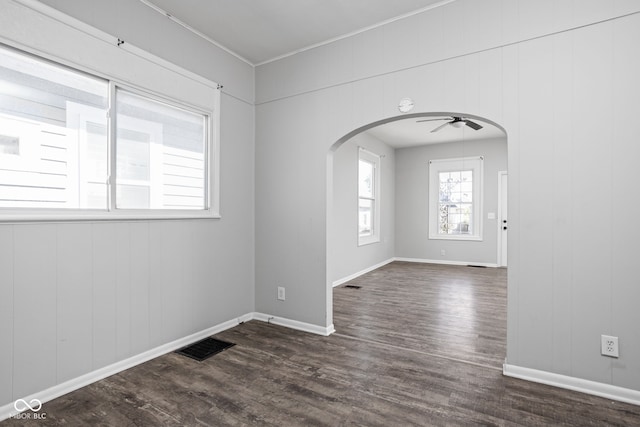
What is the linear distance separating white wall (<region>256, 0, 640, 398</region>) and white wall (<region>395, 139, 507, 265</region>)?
522 cm

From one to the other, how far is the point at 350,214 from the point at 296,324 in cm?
293

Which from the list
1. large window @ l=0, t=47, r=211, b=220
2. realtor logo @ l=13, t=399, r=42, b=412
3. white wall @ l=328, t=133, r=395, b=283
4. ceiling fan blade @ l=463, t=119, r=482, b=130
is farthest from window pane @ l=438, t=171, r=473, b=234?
realtor logo @ l=13, t=399, r=42, b=412

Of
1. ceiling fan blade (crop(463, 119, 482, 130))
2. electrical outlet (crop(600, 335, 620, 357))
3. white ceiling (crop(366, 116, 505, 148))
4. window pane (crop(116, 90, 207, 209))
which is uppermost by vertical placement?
white ceiling (crop(366, 116, 505, 148))

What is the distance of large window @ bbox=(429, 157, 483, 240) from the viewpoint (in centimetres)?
733

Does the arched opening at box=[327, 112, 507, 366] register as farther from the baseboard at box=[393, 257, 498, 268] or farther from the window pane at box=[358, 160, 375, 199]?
the window pane at box=[358, 160, 375, 199]

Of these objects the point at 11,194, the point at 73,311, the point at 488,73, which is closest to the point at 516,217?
the point at 488,73

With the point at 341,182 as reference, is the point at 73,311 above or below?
below

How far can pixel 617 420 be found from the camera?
6.15 ft

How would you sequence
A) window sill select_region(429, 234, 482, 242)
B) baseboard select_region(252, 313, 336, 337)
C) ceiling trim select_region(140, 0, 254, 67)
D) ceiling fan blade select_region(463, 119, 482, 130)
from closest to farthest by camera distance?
ceiling trim select_region(140, 0, 254, 67) → baseboard select_region(252, 313, 336, 337) → ceiling fan blade select_region(463, 119, 482, 130) → window sill select_region(429, 234, 482, 242)

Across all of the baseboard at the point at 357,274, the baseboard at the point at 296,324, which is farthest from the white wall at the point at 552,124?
the baseboard at the point at 357,274

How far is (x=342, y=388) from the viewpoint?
87.7 inches

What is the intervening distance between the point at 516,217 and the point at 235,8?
271 centimetres

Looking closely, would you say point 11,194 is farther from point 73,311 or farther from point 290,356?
point 290,356

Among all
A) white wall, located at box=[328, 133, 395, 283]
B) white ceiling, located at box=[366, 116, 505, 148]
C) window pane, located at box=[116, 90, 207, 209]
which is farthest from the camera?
white ceiling, located at box=[366, 116, 505, 148]
